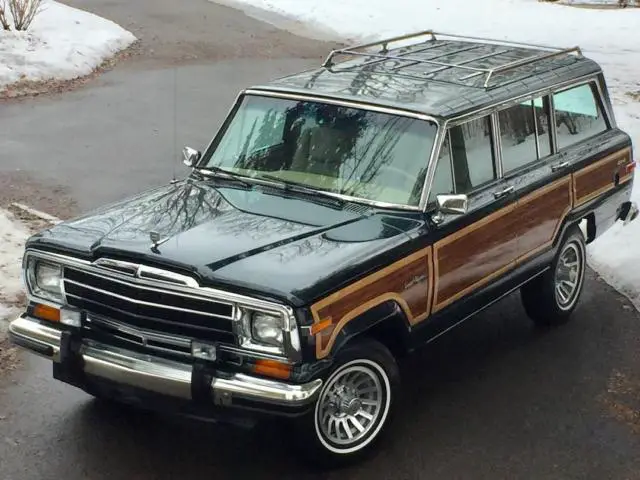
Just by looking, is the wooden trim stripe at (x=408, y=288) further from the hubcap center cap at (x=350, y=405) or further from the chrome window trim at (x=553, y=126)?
the hubcap center cap at (x=350, y=405)

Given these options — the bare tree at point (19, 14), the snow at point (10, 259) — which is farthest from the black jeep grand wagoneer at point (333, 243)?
the bare tree at point (19, 14)

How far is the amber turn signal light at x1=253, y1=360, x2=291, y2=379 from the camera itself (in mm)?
4445

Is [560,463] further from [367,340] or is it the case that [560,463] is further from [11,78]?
[11,78]

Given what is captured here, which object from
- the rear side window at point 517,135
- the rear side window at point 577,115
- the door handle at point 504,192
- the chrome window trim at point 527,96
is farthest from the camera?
the rear side window at point 577,115

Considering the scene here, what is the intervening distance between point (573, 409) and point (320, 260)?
217 cm

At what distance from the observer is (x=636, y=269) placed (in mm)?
8188

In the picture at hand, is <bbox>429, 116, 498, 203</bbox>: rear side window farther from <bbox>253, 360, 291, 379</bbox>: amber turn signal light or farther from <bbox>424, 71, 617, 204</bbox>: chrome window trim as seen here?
<bbox>253, 360, 291, 379</bbox>: amber turn signal light

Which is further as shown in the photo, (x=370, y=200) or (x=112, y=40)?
(x=112, y=40)

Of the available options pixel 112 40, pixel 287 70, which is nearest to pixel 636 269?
pixel 287 70

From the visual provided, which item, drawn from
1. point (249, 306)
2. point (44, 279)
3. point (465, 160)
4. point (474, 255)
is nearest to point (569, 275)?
point (474, 255)

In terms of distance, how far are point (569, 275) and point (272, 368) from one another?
3.49 m

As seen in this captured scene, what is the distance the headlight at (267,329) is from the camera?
4426 millimetres

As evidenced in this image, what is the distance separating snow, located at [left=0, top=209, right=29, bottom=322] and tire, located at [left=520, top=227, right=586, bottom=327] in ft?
12.9

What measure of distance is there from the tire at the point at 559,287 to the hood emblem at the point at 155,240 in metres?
3.17
